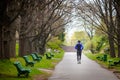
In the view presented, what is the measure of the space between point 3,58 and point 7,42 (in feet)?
7.28

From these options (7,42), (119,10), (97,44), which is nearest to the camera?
(119,10)

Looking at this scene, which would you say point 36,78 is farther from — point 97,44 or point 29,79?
point 97,44

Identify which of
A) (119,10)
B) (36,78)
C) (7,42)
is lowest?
(36,78)

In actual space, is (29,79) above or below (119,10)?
below

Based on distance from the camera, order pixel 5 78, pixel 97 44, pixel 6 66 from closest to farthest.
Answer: pixel 5 78 → pixel 6 66 → pixel 97 44

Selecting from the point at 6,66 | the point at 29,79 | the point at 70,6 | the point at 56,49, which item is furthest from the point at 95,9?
the point at 56,49

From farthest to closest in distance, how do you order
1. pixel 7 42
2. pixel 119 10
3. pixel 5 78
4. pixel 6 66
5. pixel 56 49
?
pixel 56 49 < pixel 7 42 < pixel 119 10 < pixel 6 66 < pixel 5 78

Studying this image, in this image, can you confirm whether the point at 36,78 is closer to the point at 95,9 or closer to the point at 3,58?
the point at 3,58

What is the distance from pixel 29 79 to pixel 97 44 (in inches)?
2283

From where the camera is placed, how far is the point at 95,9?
36.1 meters

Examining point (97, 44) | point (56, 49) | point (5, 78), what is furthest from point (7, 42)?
point (56, 49)

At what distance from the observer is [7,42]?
2909 centimetres

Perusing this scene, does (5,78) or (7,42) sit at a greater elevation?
(7,42)

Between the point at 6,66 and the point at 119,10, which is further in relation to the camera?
the point at 119,10
